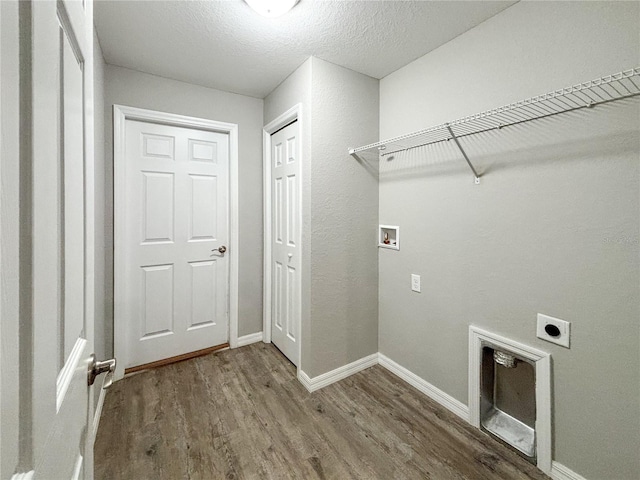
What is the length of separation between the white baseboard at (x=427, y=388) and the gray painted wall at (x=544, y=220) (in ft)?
0.17

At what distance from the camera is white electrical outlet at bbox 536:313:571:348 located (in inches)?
53.7

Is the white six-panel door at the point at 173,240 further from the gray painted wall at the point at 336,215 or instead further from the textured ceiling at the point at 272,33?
the gray painted wall at the point at 336,215

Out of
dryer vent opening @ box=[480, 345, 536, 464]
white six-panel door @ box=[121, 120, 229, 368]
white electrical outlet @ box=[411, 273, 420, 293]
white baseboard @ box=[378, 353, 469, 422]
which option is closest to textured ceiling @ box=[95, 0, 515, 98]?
white six-panel door @ box=[121, 120, 229, 368]

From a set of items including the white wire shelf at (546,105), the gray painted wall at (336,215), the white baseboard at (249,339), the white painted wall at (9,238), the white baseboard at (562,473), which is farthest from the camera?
the white baseboard at (249,339)

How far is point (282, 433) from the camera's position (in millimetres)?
1680

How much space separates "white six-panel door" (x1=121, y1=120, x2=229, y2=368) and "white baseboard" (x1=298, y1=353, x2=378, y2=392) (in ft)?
3.36

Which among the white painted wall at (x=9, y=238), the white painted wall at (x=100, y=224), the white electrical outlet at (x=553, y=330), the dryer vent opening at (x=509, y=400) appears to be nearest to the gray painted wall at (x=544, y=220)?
the white electrical outlet at (x=553, y=330)

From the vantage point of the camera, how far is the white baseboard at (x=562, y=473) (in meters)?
1.34

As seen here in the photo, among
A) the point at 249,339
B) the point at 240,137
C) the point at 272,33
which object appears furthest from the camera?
the point at 249,339

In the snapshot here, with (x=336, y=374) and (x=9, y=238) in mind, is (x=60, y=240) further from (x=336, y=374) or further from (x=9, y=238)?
(x=336, y=374)

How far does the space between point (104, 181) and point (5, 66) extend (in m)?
2.23

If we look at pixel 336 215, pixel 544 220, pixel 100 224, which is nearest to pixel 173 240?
pixel 100 224

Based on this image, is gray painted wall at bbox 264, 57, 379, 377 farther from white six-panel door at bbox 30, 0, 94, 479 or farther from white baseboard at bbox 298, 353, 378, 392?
white six-panel door at bbox 30, 0, 94, 479

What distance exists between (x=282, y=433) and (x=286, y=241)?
138 centimetres
